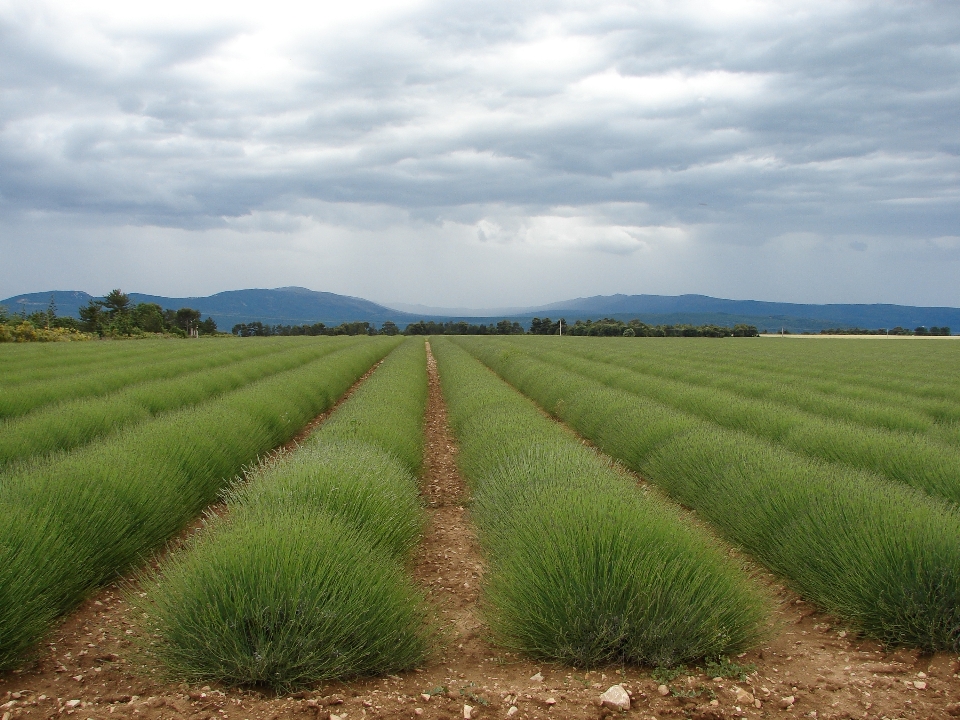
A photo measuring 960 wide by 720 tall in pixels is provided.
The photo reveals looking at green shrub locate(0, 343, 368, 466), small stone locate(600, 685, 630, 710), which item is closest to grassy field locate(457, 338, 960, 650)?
small stone locate(600, 685, 630, 710)

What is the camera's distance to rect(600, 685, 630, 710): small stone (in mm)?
2627

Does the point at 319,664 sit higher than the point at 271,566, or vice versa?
the point at 271,566

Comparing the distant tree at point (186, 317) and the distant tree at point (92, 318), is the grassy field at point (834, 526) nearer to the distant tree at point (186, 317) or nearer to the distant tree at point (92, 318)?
the distant tree at point (92, 318)

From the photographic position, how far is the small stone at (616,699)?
103 inches

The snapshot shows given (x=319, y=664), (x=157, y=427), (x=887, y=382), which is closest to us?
(x=319, y=664)

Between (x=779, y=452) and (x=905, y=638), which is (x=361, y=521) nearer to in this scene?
(x=905, y=638)

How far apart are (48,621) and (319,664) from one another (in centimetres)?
161

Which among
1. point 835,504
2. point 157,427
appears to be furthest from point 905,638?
point 157,427

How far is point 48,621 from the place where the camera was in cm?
334

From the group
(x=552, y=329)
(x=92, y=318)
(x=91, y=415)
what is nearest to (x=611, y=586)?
(x=91, y=415)

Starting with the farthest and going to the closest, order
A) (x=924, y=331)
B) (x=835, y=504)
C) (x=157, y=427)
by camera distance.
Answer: (x=924, y=331), (x=157, y=427), (x=835, y=504)

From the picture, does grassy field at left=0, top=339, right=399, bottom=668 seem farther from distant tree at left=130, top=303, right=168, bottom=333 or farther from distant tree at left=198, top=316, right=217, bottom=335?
distant tree at left=198, top=316, right=217, bottom=335

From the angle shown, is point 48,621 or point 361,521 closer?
point 48,621

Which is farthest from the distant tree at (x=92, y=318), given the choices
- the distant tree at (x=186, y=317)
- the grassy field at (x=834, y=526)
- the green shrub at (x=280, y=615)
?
the green shrub at (x=280, y=615)
